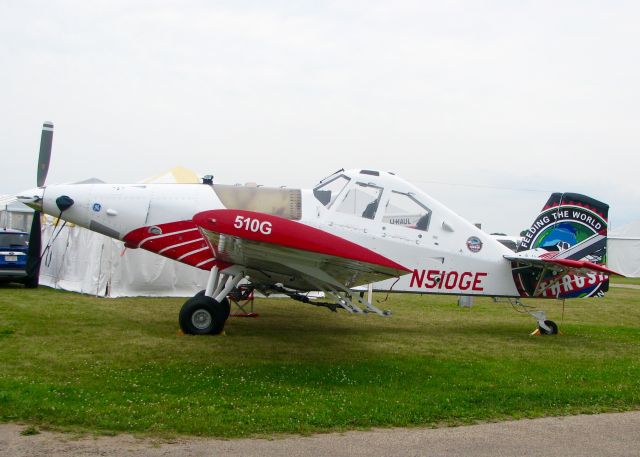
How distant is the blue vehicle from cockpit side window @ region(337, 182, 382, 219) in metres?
10.2

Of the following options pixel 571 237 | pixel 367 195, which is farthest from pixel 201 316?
pixel 571 237

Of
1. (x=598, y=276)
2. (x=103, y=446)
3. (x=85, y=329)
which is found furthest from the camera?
(x=598, y=276)

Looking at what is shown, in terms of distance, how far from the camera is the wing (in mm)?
6664

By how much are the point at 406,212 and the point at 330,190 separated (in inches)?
54.1

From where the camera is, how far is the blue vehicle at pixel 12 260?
51.8 ft

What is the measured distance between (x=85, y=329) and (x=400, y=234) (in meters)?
5.36

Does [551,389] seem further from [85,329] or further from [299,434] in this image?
[85,329]

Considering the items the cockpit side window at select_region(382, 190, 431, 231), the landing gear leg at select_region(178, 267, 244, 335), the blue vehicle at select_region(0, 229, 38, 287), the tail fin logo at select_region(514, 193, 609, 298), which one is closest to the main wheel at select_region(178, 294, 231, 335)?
the landing gear leg at select_region(178, 267, 244, 335)

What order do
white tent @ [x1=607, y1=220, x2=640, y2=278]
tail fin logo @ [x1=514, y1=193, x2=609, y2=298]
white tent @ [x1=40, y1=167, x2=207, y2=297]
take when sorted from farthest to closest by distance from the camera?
white tent @ [x1=607, y1=220, x2=640, y2=278] < white tent @ [x1=40, y1=167, x2=207, y2=297] < tail fin logo @ [x1=514, y1=193, x2=609, y2=298]

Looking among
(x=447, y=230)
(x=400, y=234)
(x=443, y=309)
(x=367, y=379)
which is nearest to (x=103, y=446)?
(x=367, y=379)

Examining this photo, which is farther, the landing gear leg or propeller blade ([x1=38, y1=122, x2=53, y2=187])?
propeller blade ([x1=38, y1=122, x2=53, y2=187])

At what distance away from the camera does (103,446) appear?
14.1ft

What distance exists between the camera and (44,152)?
34.1 feet

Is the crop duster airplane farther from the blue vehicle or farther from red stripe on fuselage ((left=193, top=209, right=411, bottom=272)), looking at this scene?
the blue vehicle
